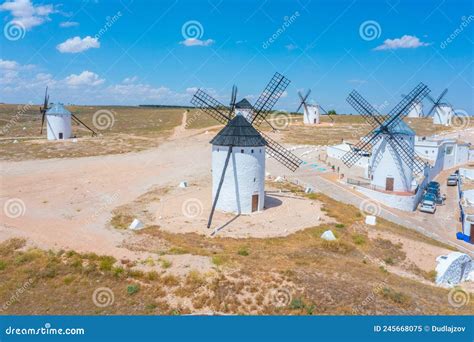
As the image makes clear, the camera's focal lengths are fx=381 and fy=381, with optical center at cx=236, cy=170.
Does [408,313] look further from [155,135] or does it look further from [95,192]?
[155,135]

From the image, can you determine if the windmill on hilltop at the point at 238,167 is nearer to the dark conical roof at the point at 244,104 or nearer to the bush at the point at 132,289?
the bush at the point at 132,289

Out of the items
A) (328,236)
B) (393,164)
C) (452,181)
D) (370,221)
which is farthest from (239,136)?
(452,181)

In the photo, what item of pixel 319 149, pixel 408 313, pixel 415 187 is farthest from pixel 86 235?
pixel 319 149

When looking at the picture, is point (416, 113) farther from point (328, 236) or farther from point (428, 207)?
point (328, 236)

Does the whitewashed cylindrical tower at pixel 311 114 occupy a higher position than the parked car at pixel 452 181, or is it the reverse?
the whitewashed cylindrical tower at pixel 311 114

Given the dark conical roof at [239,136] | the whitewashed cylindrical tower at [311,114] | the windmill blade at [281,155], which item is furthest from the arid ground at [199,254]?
the whitewashed cylindrical tower at [311,114]

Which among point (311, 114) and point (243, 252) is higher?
point (311, 114)

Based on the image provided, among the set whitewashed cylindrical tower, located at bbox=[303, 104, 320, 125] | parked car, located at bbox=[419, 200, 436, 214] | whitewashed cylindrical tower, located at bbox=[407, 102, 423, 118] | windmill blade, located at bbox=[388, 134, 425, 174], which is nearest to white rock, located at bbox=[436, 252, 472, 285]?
parked car, located at bbox=[419, 200, 436, 214]
